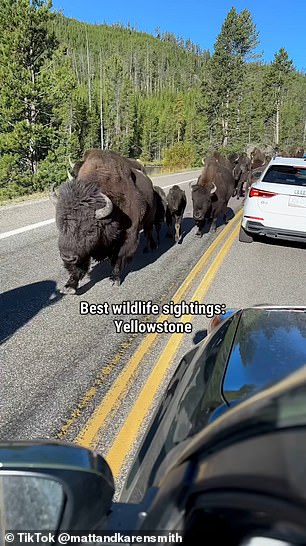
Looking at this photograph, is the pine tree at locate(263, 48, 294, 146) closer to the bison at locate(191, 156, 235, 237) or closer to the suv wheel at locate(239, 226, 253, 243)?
the bison at locate(191, 156, 235, 237)

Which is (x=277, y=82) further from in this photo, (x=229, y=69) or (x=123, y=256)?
(x=123, y=256)

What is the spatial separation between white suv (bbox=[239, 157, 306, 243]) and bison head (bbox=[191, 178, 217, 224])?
5.09ft

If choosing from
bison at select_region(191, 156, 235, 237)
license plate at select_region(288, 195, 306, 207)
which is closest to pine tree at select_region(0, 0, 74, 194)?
bison at select_region(191, 156, 235, 237)

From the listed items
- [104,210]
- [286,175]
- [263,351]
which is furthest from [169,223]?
[263,351]

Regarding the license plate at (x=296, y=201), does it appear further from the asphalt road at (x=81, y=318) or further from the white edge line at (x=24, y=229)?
the white edge line at (x=24, y=229)

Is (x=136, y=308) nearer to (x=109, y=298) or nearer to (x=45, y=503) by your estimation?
(x=109, y=298)

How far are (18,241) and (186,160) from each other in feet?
160

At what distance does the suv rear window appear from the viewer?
28.8 ft

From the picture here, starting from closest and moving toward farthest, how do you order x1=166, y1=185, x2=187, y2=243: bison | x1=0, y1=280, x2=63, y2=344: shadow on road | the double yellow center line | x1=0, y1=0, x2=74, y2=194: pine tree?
the double yellow center line → x1=0, y1=280, x2=63, y2=344: shadow on road → x1=166, y1=185, x2=187, y2=243: bison → x1=0, y1=0, x2=74, y2=194: pine tree

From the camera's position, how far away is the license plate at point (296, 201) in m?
8.43

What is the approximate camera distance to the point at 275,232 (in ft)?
29.0

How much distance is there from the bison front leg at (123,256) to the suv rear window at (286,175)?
387cm

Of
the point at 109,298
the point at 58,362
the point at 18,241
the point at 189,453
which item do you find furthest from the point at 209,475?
the point at 18,241

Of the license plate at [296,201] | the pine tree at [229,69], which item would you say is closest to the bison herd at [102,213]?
the license plate at [296,201]
